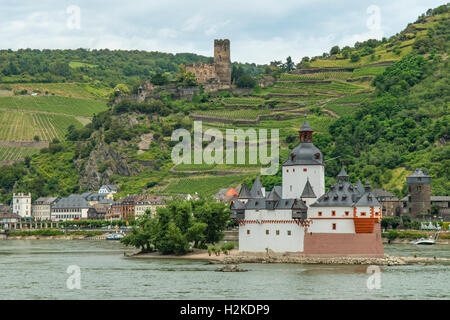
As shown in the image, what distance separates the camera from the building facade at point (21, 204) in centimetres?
17888

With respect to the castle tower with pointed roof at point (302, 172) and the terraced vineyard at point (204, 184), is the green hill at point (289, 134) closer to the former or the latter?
the terraced vineyard at point (204, 184)

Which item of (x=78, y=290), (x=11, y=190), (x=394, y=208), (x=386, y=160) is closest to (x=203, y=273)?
(x=78, y=290)

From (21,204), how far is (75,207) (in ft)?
41.5

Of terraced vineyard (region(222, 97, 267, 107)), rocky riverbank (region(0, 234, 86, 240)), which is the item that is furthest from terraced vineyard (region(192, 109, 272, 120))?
rocky riverbank (region(0, 234, 86, 240))

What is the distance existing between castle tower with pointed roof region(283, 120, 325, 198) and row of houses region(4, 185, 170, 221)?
82528 millimetres

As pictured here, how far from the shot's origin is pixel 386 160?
14875cm

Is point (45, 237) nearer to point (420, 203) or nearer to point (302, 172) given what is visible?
point (420, 203)

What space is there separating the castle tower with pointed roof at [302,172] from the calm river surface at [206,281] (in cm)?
798

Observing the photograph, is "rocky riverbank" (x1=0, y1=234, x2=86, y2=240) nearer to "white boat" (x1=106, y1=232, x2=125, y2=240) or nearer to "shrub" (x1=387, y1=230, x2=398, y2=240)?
"white boat" (x1=106, y1=232, x2=125, y2=240)

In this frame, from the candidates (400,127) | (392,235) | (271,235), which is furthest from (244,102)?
(271,235)

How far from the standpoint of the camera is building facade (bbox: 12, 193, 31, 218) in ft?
587

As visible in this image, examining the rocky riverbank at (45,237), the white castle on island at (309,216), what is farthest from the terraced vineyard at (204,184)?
the white castle on island at (309,216)

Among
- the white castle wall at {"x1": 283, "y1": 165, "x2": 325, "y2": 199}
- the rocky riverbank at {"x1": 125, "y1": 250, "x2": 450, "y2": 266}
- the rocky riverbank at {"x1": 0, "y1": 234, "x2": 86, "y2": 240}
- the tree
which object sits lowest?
the rocky riverbank at {"x1": 125, "y1": 250, "x2": 450, "y2": 266}

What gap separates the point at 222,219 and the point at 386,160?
215 ft
